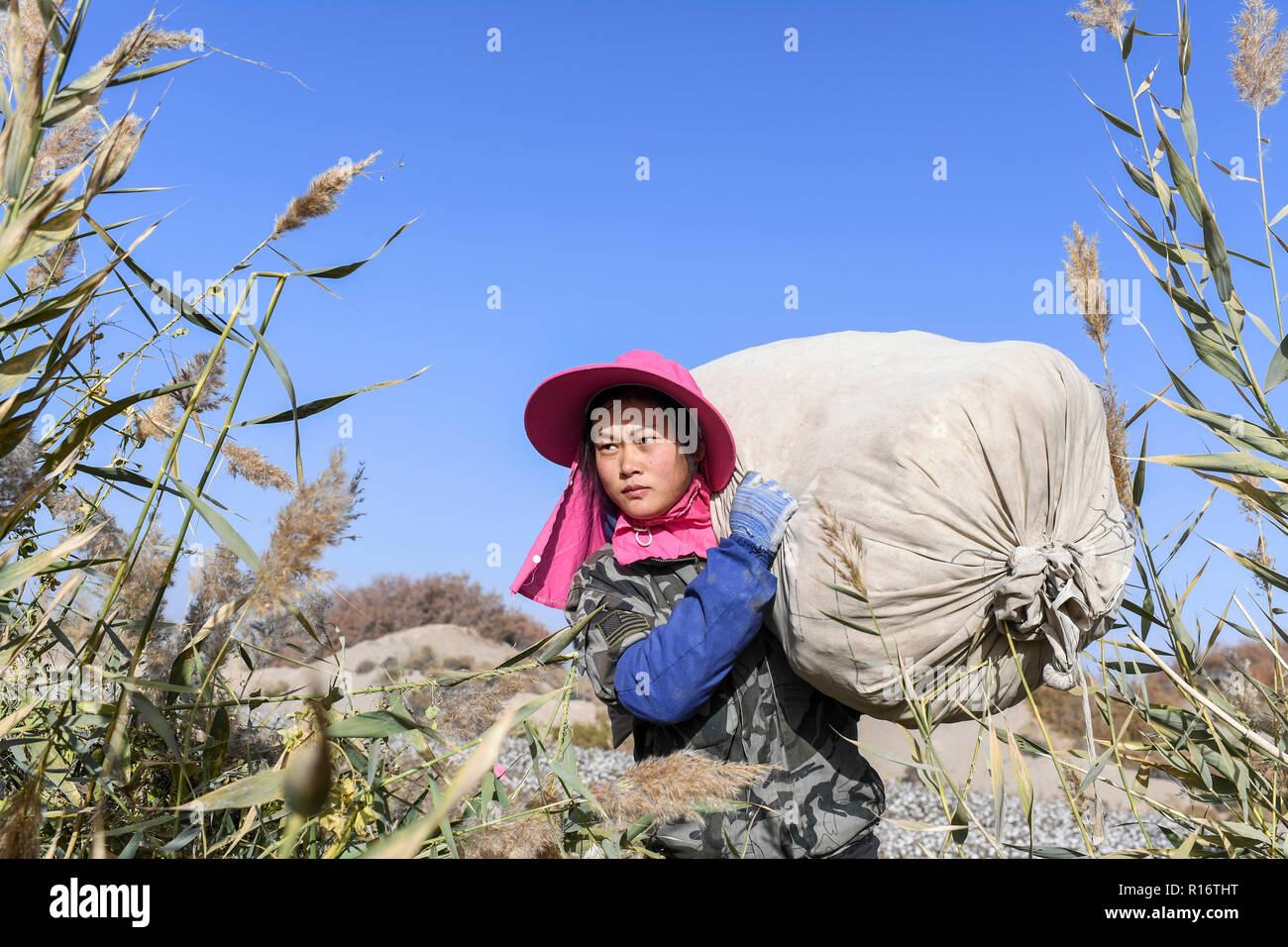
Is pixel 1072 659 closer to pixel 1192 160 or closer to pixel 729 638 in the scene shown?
pixel 729 638

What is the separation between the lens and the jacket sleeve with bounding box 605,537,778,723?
1792mm

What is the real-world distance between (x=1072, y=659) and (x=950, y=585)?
0.32 metres

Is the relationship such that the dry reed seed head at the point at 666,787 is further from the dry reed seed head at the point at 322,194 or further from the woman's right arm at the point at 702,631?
the dry reed seed head at the point at 322,194

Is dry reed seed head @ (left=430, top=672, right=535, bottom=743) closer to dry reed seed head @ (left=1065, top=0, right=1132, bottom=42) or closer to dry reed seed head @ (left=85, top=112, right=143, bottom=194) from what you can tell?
dry reed seed head @ (left=85, top=112, right=143, bottom=194)

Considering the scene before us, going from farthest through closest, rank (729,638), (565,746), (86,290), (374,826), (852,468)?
1. (729,638)
2. (852,468)
3. (374,826)
4. (565,746)
5. (86,290)

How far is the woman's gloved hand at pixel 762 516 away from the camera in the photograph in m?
1.77

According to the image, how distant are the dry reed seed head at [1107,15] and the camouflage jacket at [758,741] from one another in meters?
1.54

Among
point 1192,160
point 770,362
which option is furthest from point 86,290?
point 1192,160

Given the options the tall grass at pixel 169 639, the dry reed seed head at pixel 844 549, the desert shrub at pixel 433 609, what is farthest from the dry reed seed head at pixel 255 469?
the desert shrub at pixel 433 609

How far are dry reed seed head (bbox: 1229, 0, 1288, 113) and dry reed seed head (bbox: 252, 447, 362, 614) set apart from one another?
2.00m

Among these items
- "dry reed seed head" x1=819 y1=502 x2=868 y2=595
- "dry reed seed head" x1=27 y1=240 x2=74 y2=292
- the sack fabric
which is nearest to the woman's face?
the sack fabric

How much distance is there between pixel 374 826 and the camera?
154 cm

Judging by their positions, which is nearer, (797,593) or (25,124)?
(25,124)

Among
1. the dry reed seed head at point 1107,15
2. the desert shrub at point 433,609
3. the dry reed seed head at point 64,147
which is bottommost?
the desert shrub at point 433,609
